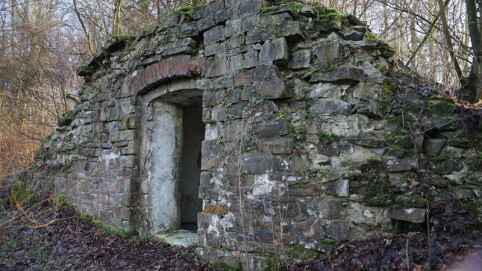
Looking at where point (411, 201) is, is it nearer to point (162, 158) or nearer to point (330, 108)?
point (330, 108)

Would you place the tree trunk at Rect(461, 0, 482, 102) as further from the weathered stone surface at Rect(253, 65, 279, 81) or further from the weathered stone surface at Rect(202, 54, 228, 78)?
the weathered stone surface at Rect(202, 54, 228, 78)

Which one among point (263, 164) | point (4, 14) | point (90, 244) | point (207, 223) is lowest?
point (90, 244)

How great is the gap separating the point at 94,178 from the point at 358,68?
4.43 metres

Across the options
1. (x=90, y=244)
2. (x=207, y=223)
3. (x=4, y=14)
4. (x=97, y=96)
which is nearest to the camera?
(x=207, y=223)

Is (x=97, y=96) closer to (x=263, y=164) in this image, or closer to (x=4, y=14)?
(x=263, y=164)

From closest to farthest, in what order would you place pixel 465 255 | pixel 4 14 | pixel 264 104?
pixel 465 255 < pixel 264 104 < pixel 4 14

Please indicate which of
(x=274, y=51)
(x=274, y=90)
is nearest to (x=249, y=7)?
(x=274, y=51)

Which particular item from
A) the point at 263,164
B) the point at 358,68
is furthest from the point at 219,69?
the point at 358,68

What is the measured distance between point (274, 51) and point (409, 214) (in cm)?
198

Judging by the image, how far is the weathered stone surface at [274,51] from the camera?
337cm

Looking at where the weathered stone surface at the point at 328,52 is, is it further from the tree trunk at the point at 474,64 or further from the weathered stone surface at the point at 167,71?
the weathered stone surface at the point at 167,71

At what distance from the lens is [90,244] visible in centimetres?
472

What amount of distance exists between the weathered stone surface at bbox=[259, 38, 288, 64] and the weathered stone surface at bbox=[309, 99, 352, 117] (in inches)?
23.7

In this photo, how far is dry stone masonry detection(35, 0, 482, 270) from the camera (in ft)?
9.45
